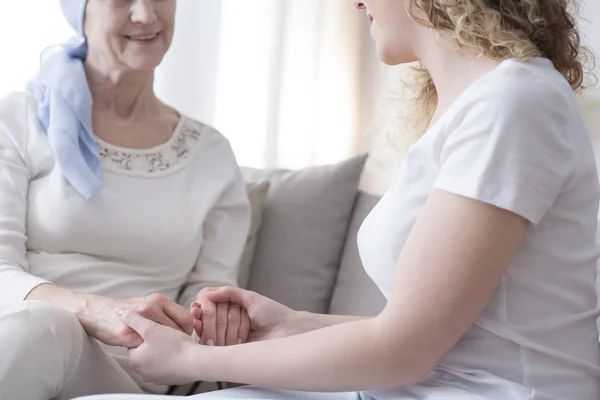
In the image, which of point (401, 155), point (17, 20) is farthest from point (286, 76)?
point (401, 155)

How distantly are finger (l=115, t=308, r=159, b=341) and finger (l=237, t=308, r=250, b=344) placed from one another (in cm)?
14

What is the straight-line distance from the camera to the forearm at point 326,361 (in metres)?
1.00

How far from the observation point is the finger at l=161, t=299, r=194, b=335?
142 centimetres

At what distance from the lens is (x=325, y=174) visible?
2.17m

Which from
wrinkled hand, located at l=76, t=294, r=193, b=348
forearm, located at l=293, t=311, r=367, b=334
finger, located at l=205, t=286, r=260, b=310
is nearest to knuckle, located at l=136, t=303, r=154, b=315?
wrinkled hand, located at l=76, t=294, r=193, b=348

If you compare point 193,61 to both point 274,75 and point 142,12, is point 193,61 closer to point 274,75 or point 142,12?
point 274,75

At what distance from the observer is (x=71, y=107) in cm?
192

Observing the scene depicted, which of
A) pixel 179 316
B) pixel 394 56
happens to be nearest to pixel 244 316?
pixel 179 316

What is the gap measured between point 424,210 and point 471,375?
21 centimetres

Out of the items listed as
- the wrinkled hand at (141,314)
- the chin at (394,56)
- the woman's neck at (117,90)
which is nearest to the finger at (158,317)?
the wrinkled hand at (141,314)

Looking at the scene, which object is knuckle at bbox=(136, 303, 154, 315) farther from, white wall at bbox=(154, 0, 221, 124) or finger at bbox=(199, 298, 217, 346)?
white wall at bbox=(154, 0, 221, 124)

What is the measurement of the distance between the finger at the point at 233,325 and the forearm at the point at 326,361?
208mm

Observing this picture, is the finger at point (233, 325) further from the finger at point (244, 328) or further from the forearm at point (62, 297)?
the forearm at point (62, 297)

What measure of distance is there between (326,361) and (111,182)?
3.25ft
